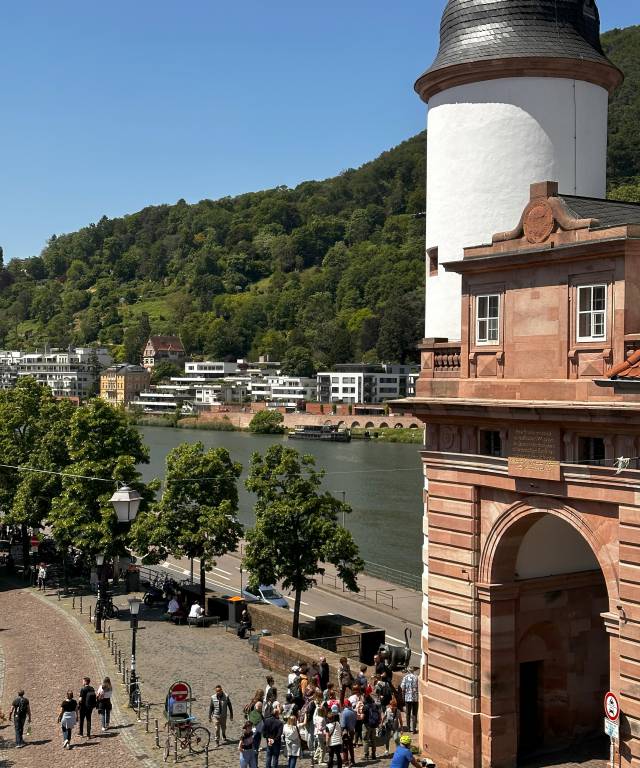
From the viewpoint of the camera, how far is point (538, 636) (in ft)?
71.0

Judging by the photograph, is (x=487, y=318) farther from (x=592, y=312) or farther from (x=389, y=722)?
(x=389, y=722)

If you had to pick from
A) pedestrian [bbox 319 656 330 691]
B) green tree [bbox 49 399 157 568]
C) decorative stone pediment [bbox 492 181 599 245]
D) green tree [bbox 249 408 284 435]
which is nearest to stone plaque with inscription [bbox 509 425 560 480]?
decorative stone pediment [bbox 492 181 599 245]

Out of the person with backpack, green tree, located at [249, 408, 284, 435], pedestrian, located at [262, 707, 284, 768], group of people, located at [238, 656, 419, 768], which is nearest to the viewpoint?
pedestrian, located at [262, 707, 284, 768]

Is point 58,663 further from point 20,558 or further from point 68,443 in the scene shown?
point 20,558

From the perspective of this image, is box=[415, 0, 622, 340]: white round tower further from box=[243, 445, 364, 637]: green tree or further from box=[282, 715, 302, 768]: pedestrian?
box=[243, 445, 364, 637]: green tree

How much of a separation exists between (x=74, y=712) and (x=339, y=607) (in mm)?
20682

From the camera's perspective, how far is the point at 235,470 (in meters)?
40.5

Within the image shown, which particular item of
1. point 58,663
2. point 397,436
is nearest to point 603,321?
point 58,663

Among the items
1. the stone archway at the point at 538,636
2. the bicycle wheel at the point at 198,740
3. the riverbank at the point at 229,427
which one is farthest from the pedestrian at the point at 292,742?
the riverbank at the point at 229,427

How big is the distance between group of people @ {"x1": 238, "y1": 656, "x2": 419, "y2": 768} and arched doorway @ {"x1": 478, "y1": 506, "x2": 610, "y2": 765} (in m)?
2.35

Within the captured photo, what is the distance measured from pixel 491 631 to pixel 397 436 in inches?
5033

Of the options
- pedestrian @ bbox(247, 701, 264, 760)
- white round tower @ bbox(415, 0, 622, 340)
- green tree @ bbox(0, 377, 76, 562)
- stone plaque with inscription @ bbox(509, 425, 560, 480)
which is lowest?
pedestrian @ bbox(247, 701, 264, 760)

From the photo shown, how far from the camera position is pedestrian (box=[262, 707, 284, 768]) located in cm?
2008

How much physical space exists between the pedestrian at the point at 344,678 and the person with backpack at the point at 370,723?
2.17 ft
